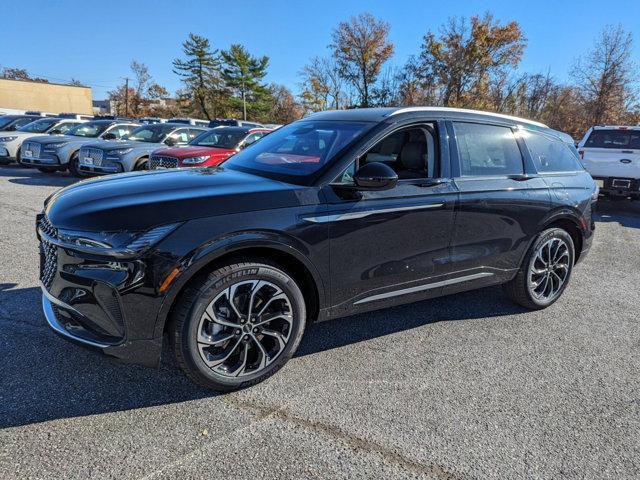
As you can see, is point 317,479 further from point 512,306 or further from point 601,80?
point 601,80

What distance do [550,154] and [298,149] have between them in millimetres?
2521

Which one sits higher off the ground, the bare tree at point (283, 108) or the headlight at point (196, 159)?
the bare tree at point (283, 108)

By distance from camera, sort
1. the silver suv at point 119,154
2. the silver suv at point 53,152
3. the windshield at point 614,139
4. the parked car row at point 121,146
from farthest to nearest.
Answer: the silver suv at point 53,152 < the silver suv at point 119,154 < the windshield at point 614,139 < the parked car row at point 121,146

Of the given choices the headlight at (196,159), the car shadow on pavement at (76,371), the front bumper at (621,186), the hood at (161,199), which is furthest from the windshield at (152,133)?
the front bumper at (621,186)

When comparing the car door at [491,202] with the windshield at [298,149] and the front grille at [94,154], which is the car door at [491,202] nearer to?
the windshield at [298,149]

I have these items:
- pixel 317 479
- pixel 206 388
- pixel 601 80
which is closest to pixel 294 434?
pixel 317 479

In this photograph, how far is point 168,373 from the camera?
9.78 feet

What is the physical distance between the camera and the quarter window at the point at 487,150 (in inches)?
145

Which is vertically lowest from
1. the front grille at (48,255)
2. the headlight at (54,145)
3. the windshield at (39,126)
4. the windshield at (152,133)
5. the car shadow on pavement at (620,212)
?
the car shadow on pavement at (620,212)

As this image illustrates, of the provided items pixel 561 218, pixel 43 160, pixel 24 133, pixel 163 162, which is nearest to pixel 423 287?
pixel 561 218

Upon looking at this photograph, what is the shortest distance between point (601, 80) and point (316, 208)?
1396 inches

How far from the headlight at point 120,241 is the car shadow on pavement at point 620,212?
9.08 m

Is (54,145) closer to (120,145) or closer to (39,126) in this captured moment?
(120,145)

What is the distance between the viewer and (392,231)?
3.20m
